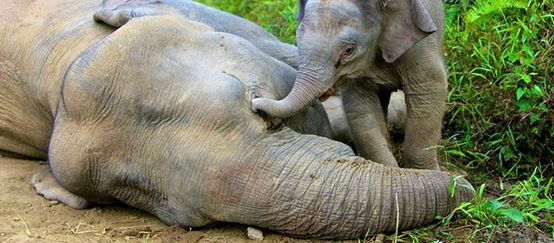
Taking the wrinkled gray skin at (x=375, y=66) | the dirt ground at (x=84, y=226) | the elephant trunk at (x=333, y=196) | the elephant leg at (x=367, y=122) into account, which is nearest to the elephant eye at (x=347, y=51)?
the wrinkled gray skin at (x=375, y=66)

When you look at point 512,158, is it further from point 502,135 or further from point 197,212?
point 197,212

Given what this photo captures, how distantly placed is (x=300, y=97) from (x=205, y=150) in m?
0.41

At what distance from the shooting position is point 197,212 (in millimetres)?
3607

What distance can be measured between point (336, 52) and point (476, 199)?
0.79 meters

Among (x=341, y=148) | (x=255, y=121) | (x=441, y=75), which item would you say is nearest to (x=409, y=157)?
(x=441, y=75)

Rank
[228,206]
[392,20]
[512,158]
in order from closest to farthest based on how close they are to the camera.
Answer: [228,206] → [392,20] → [512,158]

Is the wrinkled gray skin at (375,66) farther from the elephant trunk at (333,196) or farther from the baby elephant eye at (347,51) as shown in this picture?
the elephant trunk at (333,196)

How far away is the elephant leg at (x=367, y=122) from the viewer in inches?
163

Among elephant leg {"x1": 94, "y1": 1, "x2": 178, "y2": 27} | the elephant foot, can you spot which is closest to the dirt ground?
the elephant foot

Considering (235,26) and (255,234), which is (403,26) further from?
(235,26)

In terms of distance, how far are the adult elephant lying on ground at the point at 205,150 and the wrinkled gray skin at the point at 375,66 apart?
0.18 meters

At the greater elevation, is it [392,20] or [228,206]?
[392,20]

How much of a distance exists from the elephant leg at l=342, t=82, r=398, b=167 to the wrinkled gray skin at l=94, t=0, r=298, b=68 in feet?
1.97

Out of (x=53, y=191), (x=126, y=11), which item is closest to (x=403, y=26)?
(x=126, y=11)
